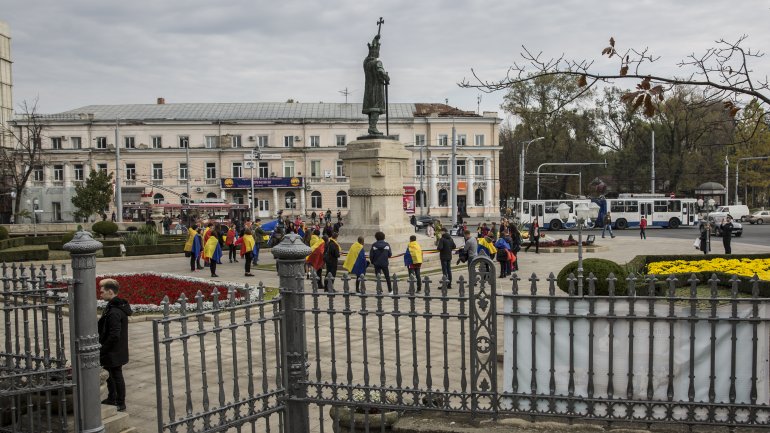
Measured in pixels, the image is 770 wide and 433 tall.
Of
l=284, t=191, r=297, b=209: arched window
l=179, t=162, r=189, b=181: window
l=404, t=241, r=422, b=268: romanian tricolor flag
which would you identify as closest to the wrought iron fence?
l=404, t=241, r=422, b=268: romanian tricolor flag

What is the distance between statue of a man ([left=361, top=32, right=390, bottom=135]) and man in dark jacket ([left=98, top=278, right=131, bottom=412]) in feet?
50.3

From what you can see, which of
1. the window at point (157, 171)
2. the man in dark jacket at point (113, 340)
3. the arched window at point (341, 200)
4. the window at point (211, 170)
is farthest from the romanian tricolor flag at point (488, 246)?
the window at point (157, 171)

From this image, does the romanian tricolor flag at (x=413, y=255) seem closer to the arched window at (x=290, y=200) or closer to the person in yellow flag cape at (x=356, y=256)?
the person in yellow flag cape at (x=356, y=256)

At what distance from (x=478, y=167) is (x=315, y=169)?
53.1 feet

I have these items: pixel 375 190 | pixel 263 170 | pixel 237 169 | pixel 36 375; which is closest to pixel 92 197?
pixel 237 169

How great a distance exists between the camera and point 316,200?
208 ft

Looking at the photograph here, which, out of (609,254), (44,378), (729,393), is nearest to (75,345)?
(44,378)

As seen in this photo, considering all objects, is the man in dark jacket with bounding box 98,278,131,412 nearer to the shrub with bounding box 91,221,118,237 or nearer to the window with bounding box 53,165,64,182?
the shrub with bounding box 91,221,118,237

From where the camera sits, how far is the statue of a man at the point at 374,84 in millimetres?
21828

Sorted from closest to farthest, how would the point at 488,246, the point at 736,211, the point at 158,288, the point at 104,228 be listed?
the point at 158,288
the point at 488,246
the point at 104,228
the point at 736,211

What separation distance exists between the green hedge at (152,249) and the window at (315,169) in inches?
1437

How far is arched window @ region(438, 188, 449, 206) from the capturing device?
64.1m

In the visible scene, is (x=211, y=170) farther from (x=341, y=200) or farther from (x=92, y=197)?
(x=92, y=197)

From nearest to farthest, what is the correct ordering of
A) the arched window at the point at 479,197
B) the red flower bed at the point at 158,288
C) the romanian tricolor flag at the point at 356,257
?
the red flower bed at the point at 158,288
the romanian tricolor flag at the point at 356,257
the arched window at the point at 479,197
